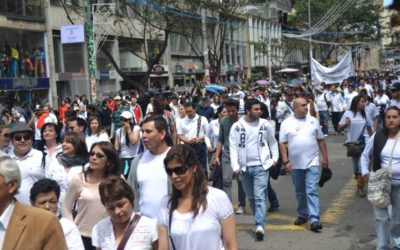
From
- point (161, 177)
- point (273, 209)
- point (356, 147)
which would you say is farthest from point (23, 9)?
point (161, 177)

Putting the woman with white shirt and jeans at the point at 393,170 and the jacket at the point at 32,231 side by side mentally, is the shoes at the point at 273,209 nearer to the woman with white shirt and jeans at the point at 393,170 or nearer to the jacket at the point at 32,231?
the woman with white shirt and jeans at the point at 393,170

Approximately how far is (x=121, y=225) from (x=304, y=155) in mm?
4399

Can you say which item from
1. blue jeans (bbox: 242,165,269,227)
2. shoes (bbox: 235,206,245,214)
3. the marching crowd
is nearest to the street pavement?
shoes (bbox: 235,206,245,214)

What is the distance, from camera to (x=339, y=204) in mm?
10023

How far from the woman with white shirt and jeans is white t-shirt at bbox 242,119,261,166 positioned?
6.55 feet

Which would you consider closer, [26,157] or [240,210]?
[26,157]

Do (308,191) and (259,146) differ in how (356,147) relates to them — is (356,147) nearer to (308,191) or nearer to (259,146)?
(308,191)

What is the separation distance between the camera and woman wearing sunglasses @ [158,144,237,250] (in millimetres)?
4020

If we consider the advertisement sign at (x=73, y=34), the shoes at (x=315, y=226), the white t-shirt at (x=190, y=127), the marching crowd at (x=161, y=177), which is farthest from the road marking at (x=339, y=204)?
the advertisement sign at (x=73, y=34)

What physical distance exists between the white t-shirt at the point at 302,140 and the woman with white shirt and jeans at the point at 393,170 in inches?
71.9

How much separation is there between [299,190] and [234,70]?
2114 inches

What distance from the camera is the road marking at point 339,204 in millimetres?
9050

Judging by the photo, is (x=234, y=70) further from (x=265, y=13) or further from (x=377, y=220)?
(x=377, y=220)

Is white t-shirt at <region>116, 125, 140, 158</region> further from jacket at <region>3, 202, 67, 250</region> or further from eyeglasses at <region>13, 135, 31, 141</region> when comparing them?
jacket at <region>3, 202, 67, 250</region>
